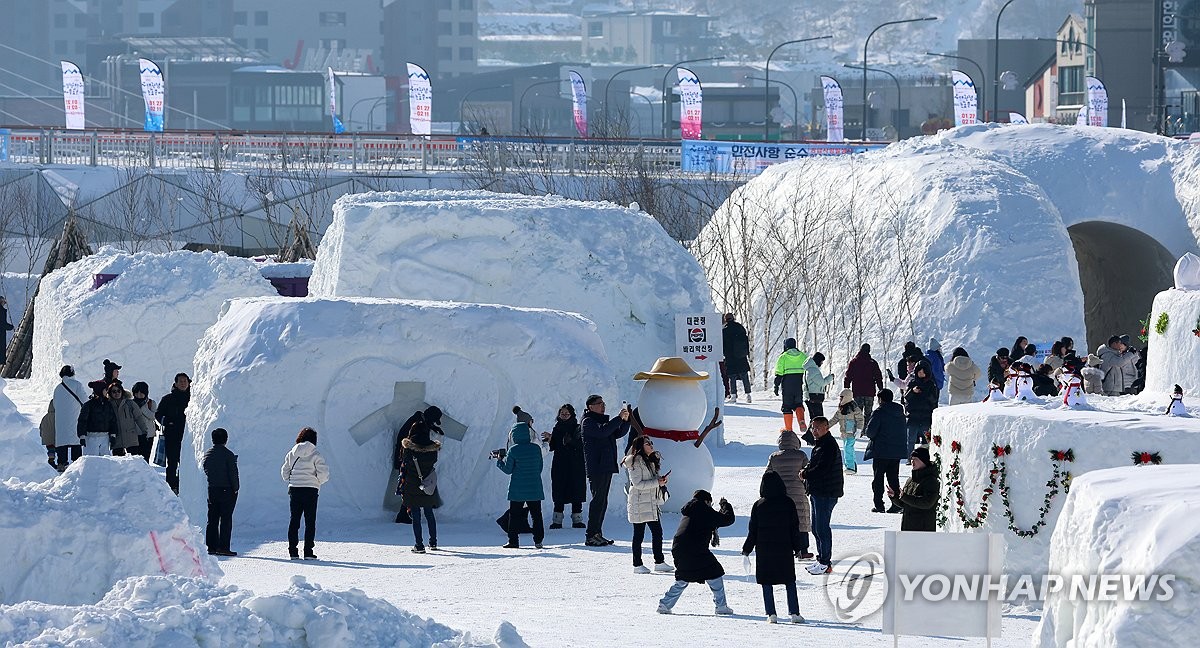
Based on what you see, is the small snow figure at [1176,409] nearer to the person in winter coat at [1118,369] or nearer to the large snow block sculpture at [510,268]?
the person in winter coat at [1118,369]

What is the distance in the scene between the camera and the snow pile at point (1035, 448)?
12430 mm

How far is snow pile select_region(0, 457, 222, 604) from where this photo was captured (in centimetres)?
1072

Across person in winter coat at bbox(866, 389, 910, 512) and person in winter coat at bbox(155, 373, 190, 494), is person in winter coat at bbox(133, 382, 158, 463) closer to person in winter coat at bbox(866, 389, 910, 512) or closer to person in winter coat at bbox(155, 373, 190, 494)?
person in winter coat at bbox(155, 373, 190, 494)

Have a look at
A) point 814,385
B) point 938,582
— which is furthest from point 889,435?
point 938,582

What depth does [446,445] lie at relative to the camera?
16688mm

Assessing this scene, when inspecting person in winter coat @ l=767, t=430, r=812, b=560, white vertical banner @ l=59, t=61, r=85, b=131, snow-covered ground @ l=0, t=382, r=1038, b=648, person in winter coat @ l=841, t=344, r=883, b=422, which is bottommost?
snow-covered ground @ l=0, t=382, r=1038, b=648

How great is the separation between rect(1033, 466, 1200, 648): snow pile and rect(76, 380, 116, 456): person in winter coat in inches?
414

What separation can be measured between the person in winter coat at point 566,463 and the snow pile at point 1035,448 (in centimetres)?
335

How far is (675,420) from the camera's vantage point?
16.2 metres

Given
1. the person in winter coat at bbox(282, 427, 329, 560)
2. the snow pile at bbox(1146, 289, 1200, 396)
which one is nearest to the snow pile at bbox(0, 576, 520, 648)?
the person in winter coat at bbox(282, 427, 329, 560)

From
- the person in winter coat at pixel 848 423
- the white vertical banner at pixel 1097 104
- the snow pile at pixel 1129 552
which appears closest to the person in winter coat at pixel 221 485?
the person in winter coat at pixel 848 423

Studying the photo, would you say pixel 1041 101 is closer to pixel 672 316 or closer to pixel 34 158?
pixel 34 158

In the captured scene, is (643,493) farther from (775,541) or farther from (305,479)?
(305,479)

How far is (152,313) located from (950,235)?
36.3 ft
